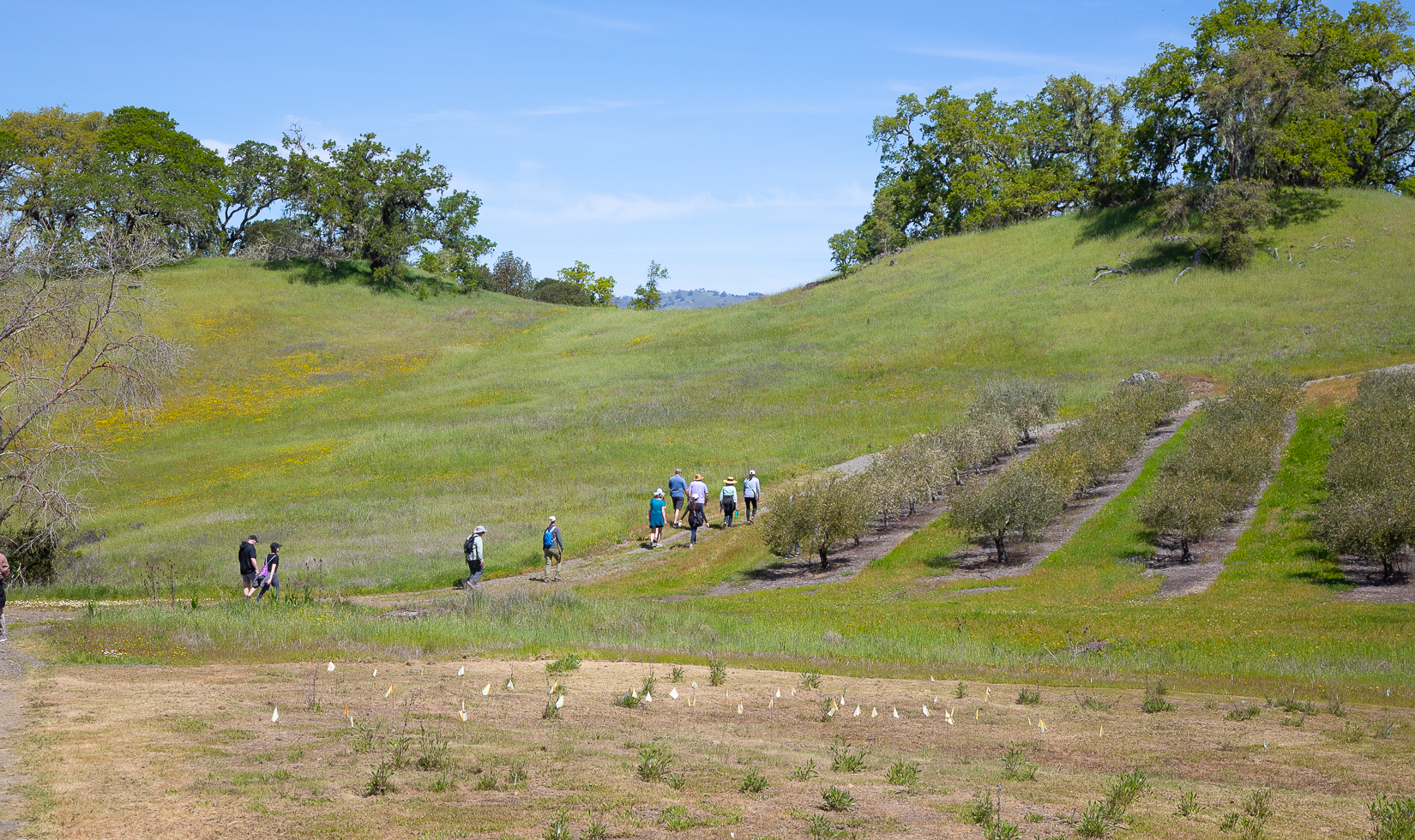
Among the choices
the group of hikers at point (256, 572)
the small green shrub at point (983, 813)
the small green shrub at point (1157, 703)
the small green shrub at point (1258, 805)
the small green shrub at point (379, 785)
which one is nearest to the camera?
the small green shrub at point (983, 813)

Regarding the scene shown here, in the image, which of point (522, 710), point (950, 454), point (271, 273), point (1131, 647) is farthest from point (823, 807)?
point (271, 273)

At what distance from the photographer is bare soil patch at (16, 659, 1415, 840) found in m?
8.75

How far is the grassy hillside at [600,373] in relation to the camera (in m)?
37.5

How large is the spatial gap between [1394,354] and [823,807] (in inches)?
1919

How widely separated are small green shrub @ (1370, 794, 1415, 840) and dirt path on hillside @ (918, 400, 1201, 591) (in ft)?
48.5

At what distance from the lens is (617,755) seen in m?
11.0

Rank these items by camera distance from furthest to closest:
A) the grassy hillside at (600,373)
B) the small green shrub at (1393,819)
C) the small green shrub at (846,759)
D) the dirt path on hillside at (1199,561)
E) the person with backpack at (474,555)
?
the grassy hillside at (600,373)
the person with backpack at (474,555)
the dirt path on hillside at (1199,561)
the small green shrub at (846,759)
the small green shrub at (1393,819)

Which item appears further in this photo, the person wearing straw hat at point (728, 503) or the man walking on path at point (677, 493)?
the man walking on path at point (677, 493)

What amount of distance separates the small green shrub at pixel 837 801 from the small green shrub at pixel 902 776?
918mm

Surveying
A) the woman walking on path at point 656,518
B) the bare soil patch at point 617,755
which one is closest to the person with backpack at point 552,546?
the woman walking on path at point 656,518

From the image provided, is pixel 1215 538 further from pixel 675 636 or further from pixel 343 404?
pixel 343 404

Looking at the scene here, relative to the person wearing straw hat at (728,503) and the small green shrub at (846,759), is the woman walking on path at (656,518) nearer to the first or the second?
the person wearing straw hat at (728,503)

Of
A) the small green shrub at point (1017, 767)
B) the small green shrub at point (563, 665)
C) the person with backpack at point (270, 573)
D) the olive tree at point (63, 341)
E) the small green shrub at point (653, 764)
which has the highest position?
the olive tree at point (63, 341)

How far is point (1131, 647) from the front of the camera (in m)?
18.0
